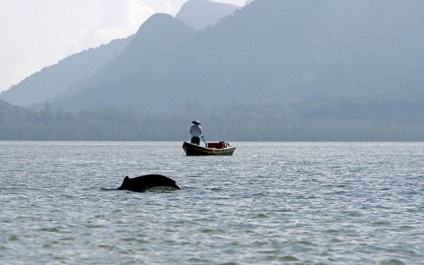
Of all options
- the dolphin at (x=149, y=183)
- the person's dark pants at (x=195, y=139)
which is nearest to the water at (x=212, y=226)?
the dolphin at (x=149, y=183)

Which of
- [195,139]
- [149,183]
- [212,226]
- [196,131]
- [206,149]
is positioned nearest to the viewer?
[212,226]

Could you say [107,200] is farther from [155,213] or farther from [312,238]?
[312,238]

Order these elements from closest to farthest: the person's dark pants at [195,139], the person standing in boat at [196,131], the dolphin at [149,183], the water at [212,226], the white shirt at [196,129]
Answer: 1. the water at [212,226]
2. the dolphin at [149,183]
3. the person standing in boat at [196,131]
4. the white shirt at [196,129]
5. the person's dark pants at [195,139]

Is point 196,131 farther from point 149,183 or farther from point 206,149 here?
point 149,183

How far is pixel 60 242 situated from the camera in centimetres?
2559

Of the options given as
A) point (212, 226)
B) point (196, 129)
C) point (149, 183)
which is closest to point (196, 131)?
point (196, 129)

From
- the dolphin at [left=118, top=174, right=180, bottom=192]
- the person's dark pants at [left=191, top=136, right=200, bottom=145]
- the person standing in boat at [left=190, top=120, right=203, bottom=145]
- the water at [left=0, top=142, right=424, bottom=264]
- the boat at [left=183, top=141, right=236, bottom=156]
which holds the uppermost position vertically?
the person standing in boat at [left=190, top=120, right=203, bottom=145]

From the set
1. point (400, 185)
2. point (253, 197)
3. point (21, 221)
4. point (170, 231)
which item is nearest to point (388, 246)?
point (170, 231)

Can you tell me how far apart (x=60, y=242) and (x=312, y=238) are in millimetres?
7992

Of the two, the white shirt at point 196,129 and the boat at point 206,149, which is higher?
the white shirt at point 196,129

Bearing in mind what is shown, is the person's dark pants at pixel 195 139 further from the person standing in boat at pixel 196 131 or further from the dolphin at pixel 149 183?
the dolphin at pixel 149 183

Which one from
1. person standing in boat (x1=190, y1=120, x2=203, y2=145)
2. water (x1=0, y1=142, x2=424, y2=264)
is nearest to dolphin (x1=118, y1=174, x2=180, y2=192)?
water (x1=0, y1=142, x2=424, y2=264)

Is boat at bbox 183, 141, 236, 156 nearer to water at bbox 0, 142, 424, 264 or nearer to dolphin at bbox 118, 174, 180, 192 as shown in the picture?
water at bbox 0, 142, 424, 264

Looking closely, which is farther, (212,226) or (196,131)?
(196,131)
